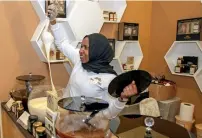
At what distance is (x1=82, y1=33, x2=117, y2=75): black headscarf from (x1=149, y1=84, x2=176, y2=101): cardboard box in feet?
3.34

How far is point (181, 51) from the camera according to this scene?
8.00 feet

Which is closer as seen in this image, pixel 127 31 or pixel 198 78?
pixel 198 78

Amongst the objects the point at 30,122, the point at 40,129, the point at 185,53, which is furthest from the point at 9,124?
the point at 185,53

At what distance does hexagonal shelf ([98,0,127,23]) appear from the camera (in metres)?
2.30

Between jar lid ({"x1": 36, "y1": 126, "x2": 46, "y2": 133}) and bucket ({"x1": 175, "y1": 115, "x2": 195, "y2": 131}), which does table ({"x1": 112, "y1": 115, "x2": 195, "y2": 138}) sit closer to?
jar lid ({"x1": 36, "y1": 126, "x2": 46, "y2": 133})

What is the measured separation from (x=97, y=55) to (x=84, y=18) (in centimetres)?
70

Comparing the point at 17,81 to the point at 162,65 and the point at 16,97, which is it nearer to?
the point at 16,97

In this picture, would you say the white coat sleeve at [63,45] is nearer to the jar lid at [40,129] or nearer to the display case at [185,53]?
the jar lid at [40,129]

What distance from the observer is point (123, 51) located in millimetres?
2549

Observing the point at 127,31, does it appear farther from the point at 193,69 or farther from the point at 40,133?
the point at 40,133

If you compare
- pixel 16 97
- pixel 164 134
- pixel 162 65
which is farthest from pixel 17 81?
pixel 162 65

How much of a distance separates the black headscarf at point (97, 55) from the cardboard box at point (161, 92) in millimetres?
1017

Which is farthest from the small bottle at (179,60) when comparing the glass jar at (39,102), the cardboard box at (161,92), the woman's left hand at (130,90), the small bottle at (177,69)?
the woman's left hand at (130,90)

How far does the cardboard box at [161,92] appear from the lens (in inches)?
92.8
